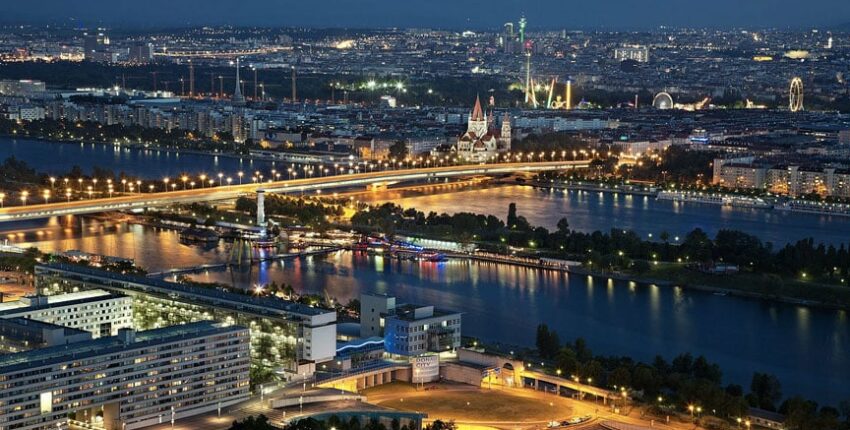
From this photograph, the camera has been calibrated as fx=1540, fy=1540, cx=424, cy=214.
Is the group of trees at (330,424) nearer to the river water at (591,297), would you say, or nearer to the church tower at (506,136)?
the river water at (591,297)

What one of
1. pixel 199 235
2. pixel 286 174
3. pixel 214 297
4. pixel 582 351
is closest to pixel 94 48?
pixel 286 174

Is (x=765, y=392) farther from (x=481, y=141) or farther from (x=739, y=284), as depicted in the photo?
(x=481, y=141)

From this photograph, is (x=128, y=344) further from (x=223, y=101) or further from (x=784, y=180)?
(x=223, y=101)

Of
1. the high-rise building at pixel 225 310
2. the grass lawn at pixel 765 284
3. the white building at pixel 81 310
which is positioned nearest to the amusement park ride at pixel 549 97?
the grass lawn at pixel 765 284

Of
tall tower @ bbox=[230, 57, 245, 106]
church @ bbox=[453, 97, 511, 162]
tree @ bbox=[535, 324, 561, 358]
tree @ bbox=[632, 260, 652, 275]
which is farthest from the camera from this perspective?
tall tower @ bbox=[230, 57, 245, 106]

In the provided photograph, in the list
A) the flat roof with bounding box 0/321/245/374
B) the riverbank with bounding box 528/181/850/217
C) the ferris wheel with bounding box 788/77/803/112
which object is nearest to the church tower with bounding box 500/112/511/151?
the riverbank with bounding box 528/181/850/217

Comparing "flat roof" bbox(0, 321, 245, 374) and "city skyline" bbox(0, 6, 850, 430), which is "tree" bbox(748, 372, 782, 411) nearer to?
"city skyline" bbox(0, 6, 850, 430)

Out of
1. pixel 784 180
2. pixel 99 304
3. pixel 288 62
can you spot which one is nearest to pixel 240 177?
pixel 784 180
